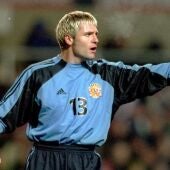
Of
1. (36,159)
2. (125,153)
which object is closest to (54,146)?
(36,159)

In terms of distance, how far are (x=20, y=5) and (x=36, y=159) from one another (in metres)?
3.38

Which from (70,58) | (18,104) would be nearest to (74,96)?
(70,58)

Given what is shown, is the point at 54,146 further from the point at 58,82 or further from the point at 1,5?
the point at 1,5

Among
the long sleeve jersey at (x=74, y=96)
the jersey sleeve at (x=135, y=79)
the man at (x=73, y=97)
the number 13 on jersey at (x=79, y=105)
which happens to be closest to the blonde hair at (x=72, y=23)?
the man at (x=73, y=97)

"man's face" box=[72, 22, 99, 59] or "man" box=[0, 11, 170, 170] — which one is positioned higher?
"man's face" box=[72, 22, 99, 59]

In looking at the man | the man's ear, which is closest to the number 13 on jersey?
the man

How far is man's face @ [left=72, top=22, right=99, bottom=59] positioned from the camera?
212 inches

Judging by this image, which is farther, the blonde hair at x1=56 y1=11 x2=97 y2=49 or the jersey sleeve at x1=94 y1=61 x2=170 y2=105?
the blonde hair at x1=56 y1=11 x2=97 y2=49

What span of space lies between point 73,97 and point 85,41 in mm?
398

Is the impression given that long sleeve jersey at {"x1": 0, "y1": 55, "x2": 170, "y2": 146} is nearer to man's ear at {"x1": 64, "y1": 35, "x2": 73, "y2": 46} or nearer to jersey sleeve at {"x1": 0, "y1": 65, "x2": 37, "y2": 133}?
jersey sleeve at {"x1": 0, "y1": 65, "x2": 37, "y2": 133}

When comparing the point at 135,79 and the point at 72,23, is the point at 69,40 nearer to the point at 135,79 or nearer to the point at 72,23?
the point at 72,23

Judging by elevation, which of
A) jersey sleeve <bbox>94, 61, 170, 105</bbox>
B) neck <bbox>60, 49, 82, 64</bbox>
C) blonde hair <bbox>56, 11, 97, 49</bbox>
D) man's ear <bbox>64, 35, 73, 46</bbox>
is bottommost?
jersey sleeve <bbox>94, 61, 170, 105</bbox>

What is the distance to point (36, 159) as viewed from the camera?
545cm

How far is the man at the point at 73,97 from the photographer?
17.5 feet
